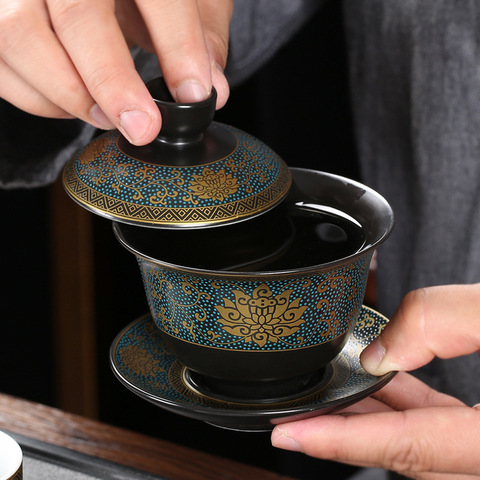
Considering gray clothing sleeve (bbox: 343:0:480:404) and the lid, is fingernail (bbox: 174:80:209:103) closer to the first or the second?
the lid

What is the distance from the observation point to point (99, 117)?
69 centimetres

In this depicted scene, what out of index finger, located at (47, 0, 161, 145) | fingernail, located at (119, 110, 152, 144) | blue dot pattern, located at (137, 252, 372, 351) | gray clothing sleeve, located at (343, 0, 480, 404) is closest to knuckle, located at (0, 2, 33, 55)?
index finger, located at (47, 0, 161, 145)

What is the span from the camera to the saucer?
2.00ft

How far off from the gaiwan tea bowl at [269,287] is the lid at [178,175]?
49mm

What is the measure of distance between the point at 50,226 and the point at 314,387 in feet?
3.40

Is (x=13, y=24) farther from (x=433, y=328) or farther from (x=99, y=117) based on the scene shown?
(x=433, y=328)

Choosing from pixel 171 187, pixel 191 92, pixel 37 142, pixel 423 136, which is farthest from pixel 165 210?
pixel 423 136

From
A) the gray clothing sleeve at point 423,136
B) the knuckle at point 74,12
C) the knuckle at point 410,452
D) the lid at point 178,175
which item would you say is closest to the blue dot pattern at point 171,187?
the lid at point 178,175

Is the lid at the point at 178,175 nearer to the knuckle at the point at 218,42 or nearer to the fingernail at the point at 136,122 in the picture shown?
the fingernail at the point at 136,122

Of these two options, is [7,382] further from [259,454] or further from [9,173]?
[9,173]

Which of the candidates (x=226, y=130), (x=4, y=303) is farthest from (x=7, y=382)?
(x=226, y=130)

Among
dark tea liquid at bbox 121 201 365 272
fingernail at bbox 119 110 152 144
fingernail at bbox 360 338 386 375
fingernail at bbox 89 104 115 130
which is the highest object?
fingernail at bbox 119 110 152 144

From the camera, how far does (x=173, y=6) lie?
69cm

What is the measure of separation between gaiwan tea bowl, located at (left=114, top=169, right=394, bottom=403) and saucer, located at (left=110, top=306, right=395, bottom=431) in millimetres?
15
